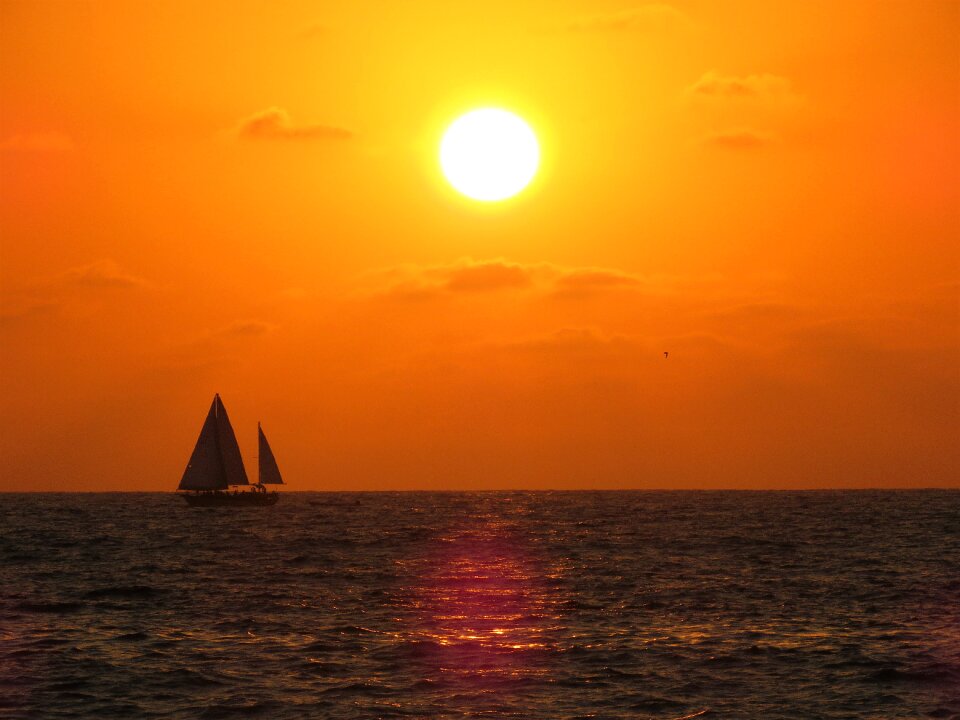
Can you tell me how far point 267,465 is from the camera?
174750mm

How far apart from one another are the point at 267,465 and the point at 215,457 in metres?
23.4

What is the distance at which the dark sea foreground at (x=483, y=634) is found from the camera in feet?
102

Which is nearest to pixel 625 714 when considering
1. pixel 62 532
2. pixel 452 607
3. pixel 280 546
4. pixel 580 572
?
pixel 452 607

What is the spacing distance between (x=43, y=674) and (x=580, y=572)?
35498 mm

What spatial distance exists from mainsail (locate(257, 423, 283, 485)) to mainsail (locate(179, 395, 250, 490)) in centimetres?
1678

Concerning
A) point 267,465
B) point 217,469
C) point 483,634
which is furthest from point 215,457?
point 483,634

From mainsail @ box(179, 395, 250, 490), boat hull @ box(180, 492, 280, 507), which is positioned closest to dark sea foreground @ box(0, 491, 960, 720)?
mainsail @ box(179, 395, 250, 490)

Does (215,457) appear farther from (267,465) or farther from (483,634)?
(483,634)

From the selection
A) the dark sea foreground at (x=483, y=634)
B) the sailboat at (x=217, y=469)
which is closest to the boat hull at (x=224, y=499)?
the sailboat at (x=217, y=469)

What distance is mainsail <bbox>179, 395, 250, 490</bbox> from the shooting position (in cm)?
14900

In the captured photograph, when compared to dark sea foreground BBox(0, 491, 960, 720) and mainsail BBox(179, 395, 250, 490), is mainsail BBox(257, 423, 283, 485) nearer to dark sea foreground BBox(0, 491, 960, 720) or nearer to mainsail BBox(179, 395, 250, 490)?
mainsail BBox(179, 395, 250, 490)

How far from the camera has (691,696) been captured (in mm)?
31484

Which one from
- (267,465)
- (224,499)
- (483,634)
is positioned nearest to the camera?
(483,634)

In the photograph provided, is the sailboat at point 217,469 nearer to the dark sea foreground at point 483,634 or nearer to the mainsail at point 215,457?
the mainsail at point 215,457
